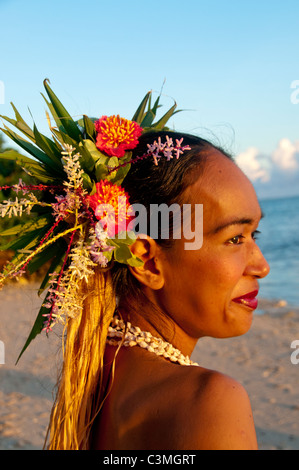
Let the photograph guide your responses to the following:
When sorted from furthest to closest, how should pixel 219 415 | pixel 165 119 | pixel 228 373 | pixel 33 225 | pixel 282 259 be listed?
1. pixel 282 259
2. pixel 228 373
3. pixel 165 119
4. pixel 33 225
5. pixel 219 415

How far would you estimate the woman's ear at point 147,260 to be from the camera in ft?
7.00

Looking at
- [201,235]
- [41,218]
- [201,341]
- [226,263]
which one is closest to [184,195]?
[201,235]

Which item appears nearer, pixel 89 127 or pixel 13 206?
pixel 13 206

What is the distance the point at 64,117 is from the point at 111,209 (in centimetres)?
61

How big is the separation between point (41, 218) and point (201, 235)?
0.73m

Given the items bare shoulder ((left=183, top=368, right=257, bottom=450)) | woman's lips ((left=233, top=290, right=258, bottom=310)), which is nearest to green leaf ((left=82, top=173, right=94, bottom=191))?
woman's lips ((left=233, top=290, right=258, bottom=310))

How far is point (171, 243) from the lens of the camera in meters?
2.09

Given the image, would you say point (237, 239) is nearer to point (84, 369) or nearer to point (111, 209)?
point (111, 209)

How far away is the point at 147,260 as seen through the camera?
7.09 ft

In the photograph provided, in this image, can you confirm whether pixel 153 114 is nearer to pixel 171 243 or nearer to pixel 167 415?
pixel 171 243

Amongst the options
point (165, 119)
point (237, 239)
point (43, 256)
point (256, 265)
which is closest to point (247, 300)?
point (256, 265)

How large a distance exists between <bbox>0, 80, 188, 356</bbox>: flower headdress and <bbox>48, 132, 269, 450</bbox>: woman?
0.09 meters

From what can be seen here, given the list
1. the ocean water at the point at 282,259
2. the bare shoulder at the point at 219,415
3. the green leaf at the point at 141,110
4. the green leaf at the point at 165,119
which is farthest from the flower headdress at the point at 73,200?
the ocean water at the point at 282,259

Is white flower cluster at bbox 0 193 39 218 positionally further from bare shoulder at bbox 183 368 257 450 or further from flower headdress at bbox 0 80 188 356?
bare shoulder at bbox 183 368 257 450
